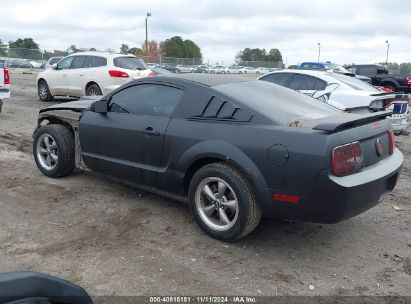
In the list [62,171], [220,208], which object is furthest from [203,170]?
[62,171]

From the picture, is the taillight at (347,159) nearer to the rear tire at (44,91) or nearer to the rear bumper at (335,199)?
the rear bumper at (335,199)

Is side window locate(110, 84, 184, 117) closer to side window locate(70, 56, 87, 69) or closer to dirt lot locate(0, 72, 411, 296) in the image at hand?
dirt lot locate(0, 72, 411, 296)

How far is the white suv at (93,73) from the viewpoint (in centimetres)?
1249

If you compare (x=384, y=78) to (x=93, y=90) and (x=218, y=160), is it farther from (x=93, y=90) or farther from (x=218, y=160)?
(x=218, y=160)

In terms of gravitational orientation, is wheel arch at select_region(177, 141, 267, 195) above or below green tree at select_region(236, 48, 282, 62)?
below

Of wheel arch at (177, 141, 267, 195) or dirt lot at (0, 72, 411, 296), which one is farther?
wheel arch at (177, 141, 267, 195)

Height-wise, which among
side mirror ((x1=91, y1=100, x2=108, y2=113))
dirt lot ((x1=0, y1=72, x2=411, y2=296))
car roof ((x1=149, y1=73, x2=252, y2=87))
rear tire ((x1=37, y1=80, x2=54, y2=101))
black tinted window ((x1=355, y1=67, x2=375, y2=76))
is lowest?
dirt lot ((x1=0, y1=72, x2=411, y2=296))

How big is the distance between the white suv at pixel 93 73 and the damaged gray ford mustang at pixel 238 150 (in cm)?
744

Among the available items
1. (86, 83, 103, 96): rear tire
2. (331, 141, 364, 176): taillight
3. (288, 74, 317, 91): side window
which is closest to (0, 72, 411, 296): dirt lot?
(331, 141, 364, 176): taillight

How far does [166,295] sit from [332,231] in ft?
6.51

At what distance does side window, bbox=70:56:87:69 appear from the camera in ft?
43.6

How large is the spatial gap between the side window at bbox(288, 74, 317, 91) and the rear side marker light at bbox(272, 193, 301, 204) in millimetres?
5963

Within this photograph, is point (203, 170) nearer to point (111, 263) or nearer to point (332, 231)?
point (111, 263)

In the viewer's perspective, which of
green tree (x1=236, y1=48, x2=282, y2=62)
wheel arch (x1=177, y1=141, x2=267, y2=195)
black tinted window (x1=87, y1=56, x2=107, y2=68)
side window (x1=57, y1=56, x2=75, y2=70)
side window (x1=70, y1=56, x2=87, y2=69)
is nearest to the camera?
wheel arch (x1=177, y1=141, x2=267, y2=195)
